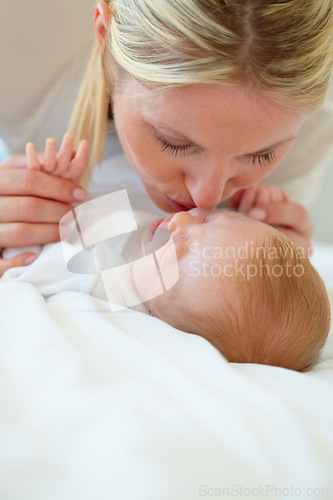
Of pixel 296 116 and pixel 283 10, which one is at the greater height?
pixel 283 10

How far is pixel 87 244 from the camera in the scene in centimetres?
101

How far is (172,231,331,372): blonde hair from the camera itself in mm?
823

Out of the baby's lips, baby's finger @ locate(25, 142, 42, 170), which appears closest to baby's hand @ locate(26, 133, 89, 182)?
baby's finger @ locate(25, 142, 42, 170)

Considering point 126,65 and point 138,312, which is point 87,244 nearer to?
point 138,312

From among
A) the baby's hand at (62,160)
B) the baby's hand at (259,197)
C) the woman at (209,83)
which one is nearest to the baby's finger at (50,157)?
the baby's hand at (62,160)

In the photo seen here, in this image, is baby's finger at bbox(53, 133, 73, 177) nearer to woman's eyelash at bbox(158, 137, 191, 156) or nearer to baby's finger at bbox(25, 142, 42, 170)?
baby's finger at bbox(25, 142, 42, 170)

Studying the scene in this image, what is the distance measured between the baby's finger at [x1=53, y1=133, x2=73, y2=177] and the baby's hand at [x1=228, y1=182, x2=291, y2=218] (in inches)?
19.6

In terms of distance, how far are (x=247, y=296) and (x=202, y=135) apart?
0.26 metres

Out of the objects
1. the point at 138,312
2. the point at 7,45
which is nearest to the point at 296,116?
the point at 138,312

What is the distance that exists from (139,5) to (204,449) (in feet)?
2.15

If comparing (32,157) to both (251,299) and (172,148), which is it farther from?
(251,299)

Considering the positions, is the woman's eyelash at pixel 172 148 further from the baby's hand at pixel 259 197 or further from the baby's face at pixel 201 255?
the baby's hand at pixel 259 197

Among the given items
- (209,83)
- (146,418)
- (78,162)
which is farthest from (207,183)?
(146,418)

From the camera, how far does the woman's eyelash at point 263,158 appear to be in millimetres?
946
